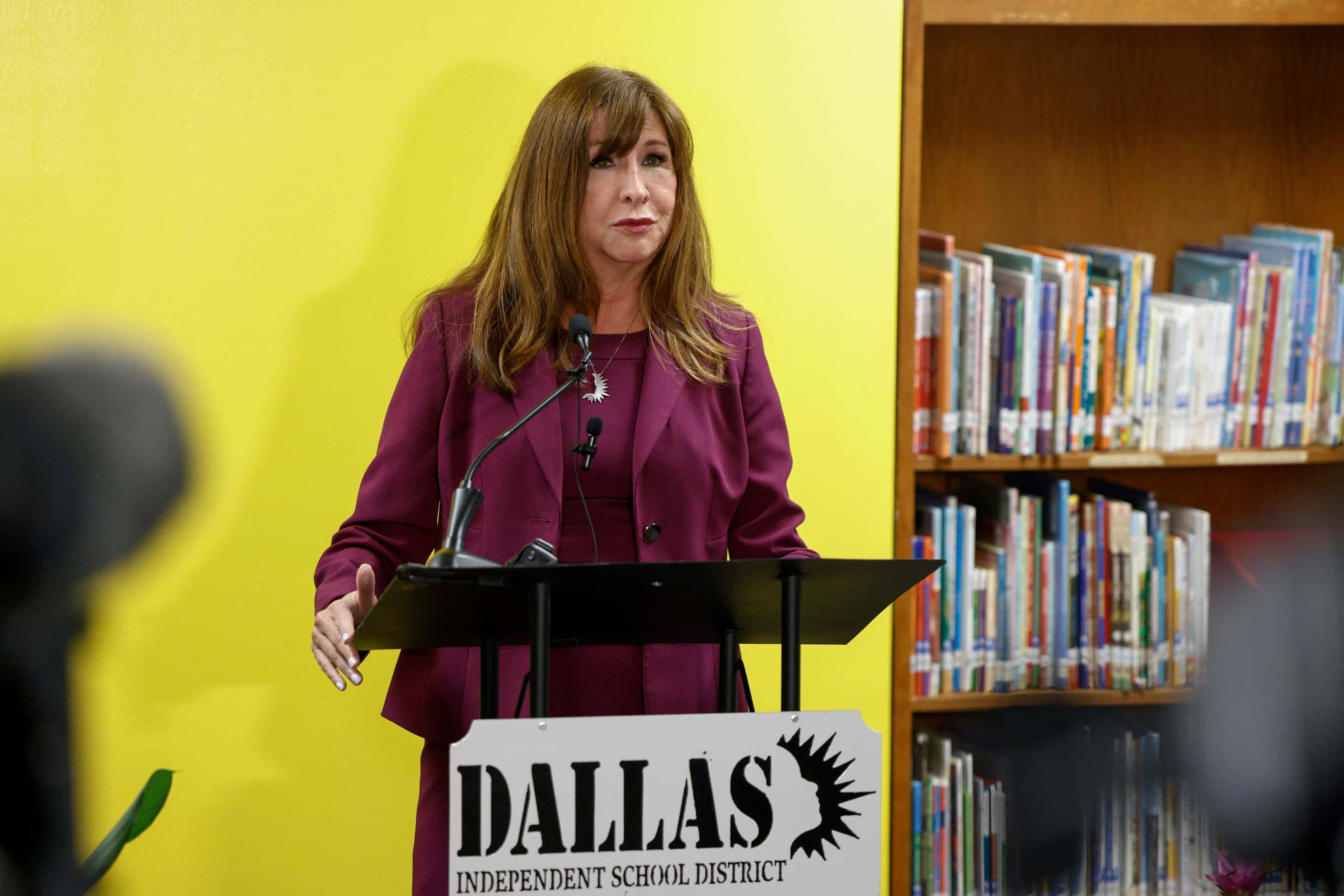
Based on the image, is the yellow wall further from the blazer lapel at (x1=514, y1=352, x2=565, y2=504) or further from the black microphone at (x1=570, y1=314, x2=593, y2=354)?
the black microphone at (x1=570, y1=314, x2=593, y2=354)

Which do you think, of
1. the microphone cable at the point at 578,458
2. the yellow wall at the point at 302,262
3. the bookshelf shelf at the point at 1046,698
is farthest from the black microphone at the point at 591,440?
the bookshelf shelf at the point at 1046,698

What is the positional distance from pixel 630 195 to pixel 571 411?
30 cm

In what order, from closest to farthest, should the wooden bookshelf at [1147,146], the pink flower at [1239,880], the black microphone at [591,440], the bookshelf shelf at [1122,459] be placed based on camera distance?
1. the black microphone at [591,440]
2. the pink flower at [1239,880]
3. the bookshelf shelf at [1122,459]
4. the wooden bookshelf at [1147,146]

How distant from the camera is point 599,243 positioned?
1752 millimetres

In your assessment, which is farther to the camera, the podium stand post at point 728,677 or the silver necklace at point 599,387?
the silver necklace at point 599,387

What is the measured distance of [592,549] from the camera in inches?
68.0

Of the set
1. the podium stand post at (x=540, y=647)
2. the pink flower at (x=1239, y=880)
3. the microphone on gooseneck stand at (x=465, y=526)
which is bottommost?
the pink flower at (x=1239, y=880)

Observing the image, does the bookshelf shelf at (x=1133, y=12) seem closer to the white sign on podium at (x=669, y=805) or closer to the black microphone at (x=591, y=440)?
the black microphone at (x=591, y=440)

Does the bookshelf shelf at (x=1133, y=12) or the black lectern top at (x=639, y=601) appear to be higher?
the bookshelf shelf at (x=1133, y=12)

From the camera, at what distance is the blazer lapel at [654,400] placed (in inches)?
68.1

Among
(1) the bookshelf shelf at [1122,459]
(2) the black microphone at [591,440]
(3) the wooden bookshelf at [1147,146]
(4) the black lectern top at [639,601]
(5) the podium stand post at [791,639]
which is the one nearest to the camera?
(4) the black lectern top at [639,601]

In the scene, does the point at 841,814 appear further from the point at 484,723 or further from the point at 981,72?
the point at 981,72

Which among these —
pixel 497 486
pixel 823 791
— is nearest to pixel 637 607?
pixel 823 791

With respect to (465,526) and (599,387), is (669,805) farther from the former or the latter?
(599,387)
